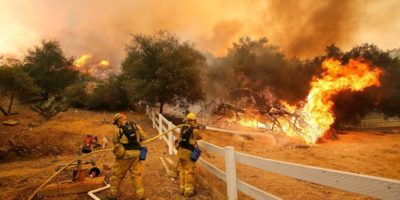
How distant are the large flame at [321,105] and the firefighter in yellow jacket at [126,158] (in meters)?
14.0

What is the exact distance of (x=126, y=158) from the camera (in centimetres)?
614

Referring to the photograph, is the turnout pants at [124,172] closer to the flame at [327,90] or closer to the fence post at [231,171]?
the fence post at [231,171]

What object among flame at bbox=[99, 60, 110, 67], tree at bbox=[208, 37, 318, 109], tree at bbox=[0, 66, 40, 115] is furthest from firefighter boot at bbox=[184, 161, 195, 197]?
flame at bbox=[99, 60, 110, 67]

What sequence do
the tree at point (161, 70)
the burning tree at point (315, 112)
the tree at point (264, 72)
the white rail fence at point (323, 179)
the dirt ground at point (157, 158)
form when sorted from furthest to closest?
the tree at point (264, 72) → the tree at point (161, 70) → the burning tree at point (315, 112) → the dirt ground at point (157, 158) → the white rail fence at point (323, 179)

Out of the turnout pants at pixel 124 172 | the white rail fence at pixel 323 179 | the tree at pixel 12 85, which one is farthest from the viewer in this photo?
the tree at pixel 12 85

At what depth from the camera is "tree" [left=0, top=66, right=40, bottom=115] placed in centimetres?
1839

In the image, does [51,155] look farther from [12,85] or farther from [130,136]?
[12,85]

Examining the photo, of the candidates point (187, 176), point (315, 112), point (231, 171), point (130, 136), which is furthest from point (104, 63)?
point (231, 171)

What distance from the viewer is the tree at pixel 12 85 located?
1839cm

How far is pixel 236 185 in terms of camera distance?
505cm

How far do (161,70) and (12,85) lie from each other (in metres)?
11.6

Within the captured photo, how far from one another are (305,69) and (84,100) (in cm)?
2458

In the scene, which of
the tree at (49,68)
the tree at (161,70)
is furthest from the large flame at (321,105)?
the tree at (49,68)

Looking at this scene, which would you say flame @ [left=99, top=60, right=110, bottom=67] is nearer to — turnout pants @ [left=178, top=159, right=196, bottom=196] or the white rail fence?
turnout pants @ [left=178, top=159, right=196, bottom=196]
